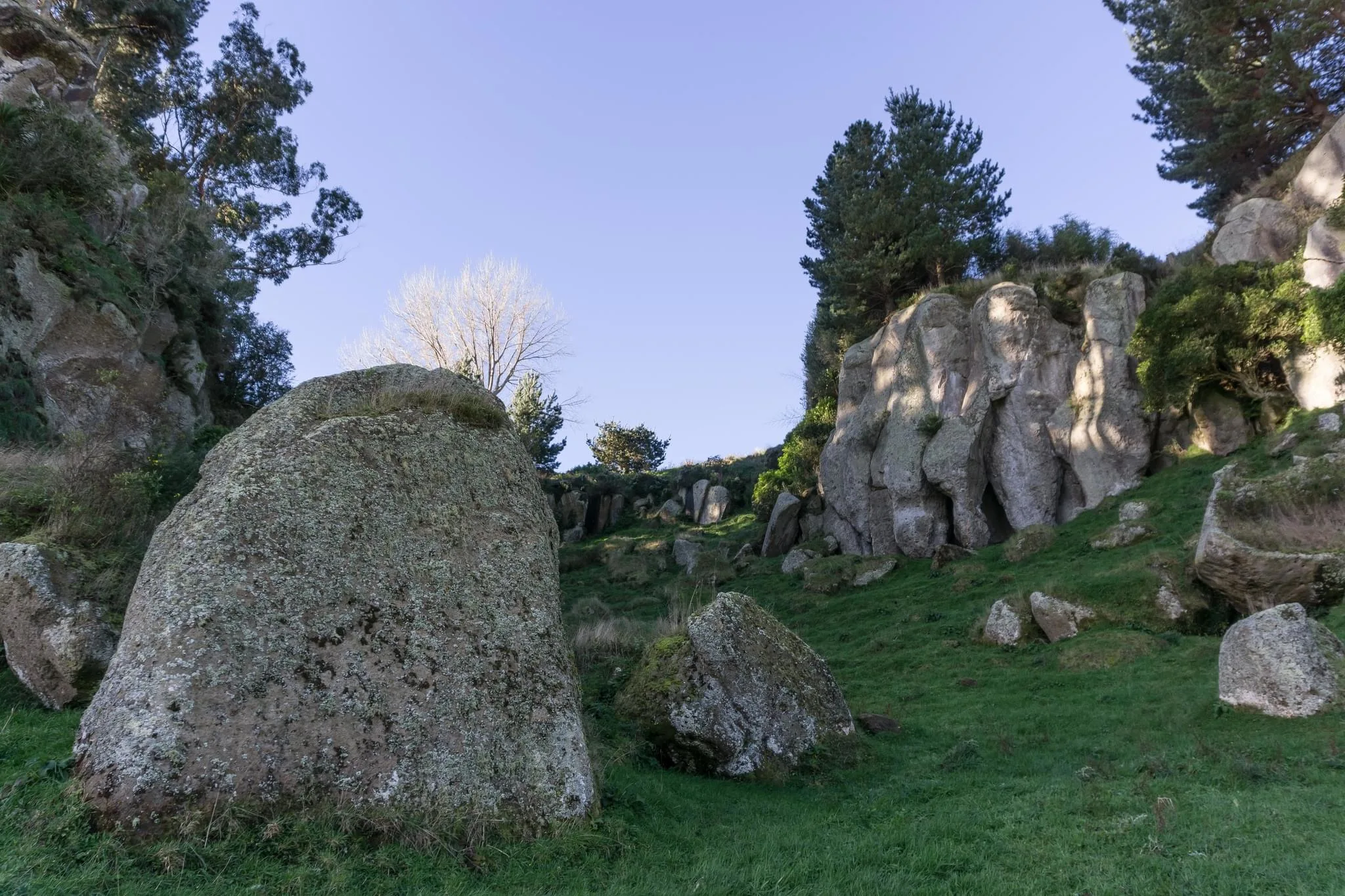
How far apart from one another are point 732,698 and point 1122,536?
1808cm

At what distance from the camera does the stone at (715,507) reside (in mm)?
53406

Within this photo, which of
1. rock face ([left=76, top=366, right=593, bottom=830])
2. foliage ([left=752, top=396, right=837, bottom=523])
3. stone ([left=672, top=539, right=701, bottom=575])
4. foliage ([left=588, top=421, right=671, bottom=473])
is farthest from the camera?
foliage ([left=588, top=421, right=671, bottom=473])

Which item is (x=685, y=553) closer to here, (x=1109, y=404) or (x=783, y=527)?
(x=783, y=527)

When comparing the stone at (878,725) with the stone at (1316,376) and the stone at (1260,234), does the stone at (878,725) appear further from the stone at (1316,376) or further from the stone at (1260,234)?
the stone at (1260,234)

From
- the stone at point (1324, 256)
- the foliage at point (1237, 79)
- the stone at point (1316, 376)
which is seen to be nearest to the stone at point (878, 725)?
the stone at point (1316, 376)

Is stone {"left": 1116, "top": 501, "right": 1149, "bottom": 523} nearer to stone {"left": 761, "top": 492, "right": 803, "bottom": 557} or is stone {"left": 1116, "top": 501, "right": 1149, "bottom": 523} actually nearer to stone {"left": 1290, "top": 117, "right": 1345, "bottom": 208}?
stone {"left": 1290, "top": 117, "right": 1345, "bottom": 208}

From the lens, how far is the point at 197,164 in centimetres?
3494

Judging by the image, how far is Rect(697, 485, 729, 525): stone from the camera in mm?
53406

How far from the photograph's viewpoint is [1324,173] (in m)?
27.0

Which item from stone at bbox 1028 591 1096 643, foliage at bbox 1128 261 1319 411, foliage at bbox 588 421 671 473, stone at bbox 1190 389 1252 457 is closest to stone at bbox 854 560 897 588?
stone at bbox 1028 591 1096 643

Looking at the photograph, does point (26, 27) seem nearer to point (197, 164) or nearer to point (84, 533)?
point (197, 164)

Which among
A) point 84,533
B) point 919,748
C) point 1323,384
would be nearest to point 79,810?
point 84,533

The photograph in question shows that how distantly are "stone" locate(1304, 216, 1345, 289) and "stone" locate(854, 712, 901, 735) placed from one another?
2262 centimetres

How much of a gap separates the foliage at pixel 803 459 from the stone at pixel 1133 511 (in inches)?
728
